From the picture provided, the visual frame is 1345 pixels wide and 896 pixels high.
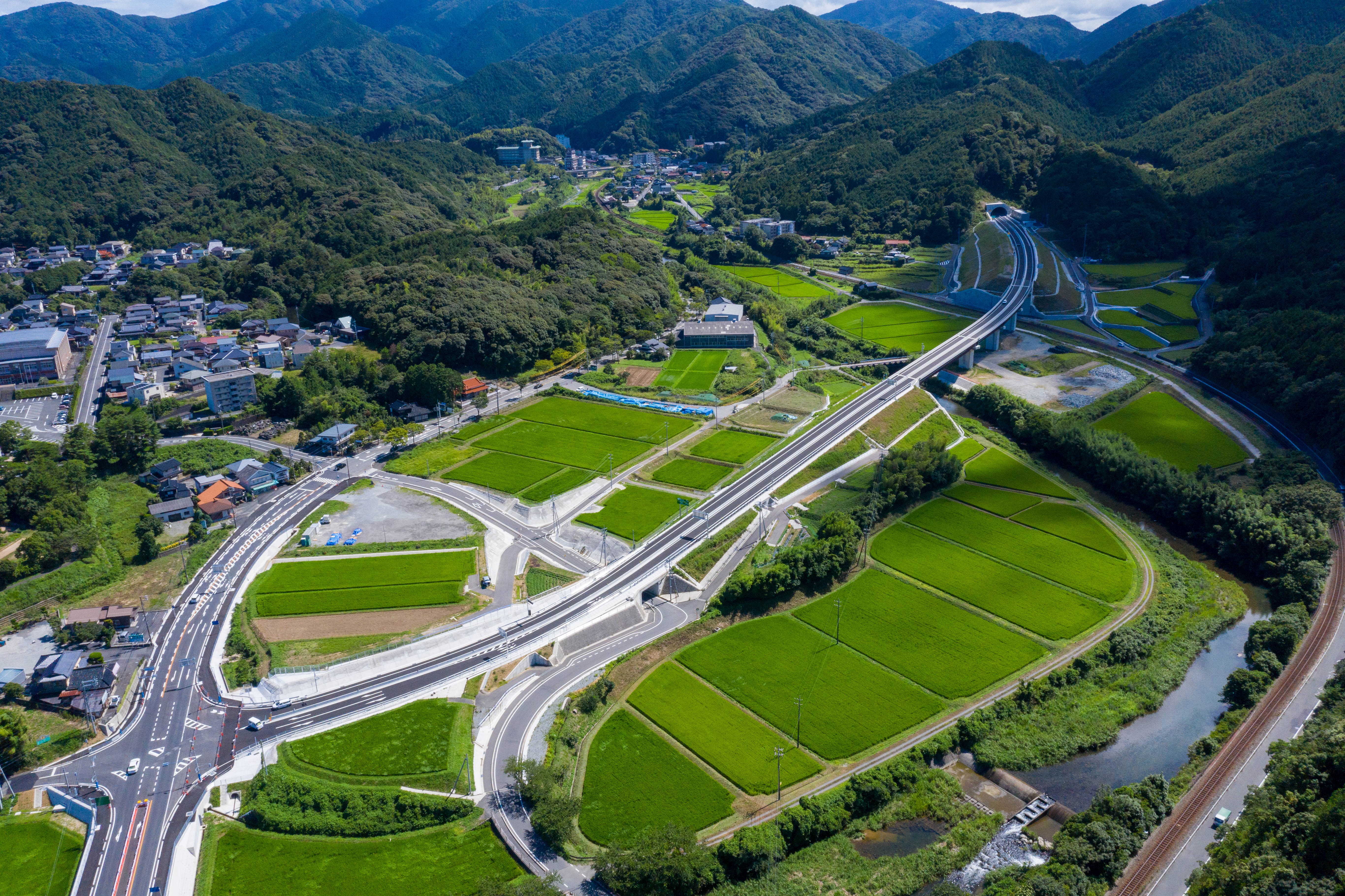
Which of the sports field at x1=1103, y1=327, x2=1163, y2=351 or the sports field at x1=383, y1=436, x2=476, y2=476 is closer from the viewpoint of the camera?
the sports field at x1=383, y1=436, x2=476, y2=476

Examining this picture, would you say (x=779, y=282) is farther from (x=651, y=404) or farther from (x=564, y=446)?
(x=564, y=446)

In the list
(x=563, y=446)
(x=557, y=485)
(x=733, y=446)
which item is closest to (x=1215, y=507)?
(x=733, y=446)

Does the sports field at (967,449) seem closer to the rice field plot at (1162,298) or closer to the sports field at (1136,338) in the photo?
the sports field at (1136,338)

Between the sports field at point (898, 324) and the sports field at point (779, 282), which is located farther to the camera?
the sports field at point (779, 282)

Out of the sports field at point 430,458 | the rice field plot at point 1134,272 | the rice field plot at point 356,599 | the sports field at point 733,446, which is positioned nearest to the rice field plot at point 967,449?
the sports field at point 733,446

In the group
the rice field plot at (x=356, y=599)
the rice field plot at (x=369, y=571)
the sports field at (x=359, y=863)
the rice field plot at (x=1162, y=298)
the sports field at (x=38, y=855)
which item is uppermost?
the rice field plot at (x=1162, y=298)

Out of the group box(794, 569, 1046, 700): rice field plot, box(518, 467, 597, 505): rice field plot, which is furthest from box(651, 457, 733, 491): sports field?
box(794, 569, 1046, 700): rice field plot

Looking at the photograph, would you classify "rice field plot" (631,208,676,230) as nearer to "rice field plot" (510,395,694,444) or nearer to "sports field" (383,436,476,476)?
"rice field plot" (510,395,694,444)
